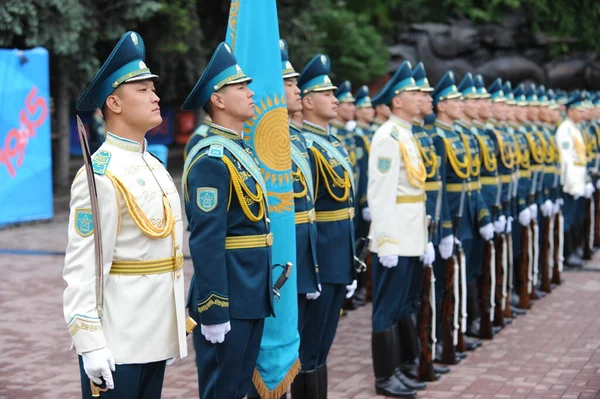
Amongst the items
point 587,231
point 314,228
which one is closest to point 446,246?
point 314,228

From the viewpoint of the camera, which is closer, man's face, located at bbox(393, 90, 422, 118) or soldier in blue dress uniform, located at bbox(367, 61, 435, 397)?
soldier in blue dress uniform, located at bbox(367, 61, 435, 397)

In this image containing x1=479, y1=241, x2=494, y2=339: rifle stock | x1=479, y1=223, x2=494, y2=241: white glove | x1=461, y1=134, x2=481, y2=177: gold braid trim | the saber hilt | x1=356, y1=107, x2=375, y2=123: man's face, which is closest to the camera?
the saber hilt

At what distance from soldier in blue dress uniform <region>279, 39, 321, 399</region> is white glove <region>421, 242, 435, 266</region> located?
4.63ft

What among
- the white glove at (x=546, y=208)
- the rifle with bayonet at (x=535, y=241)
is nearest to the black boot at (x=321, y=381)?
the rifle with bayonet at (x=535, y=241)

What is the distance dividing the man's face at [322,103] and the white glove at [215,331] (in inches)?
79.0

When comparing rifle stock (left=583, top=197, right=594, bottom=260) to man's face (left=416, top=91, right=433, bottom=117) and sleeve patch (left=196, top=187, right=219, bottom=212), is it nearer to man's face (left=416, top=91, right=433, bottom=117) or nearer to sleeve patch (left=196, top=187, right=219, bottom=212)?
man's face (left=416, top=91, right=433, bottom=117)

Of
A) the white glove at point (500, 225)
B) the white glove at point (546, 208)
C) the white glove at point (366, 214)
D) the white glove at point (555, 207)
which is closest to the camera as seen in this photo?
the white glove at point (500, 225)

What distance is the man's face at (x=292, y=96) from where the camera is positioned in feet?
18.6

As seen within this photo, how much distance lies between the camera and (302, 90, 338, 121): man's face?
6.25 m

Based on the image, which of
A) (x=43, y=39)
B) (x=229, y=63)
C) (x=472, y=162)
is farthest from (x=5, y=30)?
(x=229, y=63)

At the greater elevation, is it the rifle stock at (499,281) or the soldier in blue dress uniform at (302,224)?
the soldier in blue dress uniform at (302,224)

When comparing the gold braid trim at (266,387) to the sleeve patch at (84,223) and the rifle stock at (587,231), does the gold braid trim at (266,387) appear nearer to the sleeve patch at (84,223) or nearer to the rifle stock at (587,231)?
the sleeve patch at (84,223)

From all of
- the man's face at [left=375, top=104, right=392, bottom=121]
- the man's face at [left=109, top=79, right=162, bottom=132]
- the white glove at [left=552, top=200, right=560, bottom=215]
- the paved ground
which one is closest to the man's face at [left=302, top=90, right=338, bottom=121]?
the paved ground

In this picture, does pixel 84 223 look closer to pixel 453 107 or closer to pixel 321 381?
pixel 321 381
